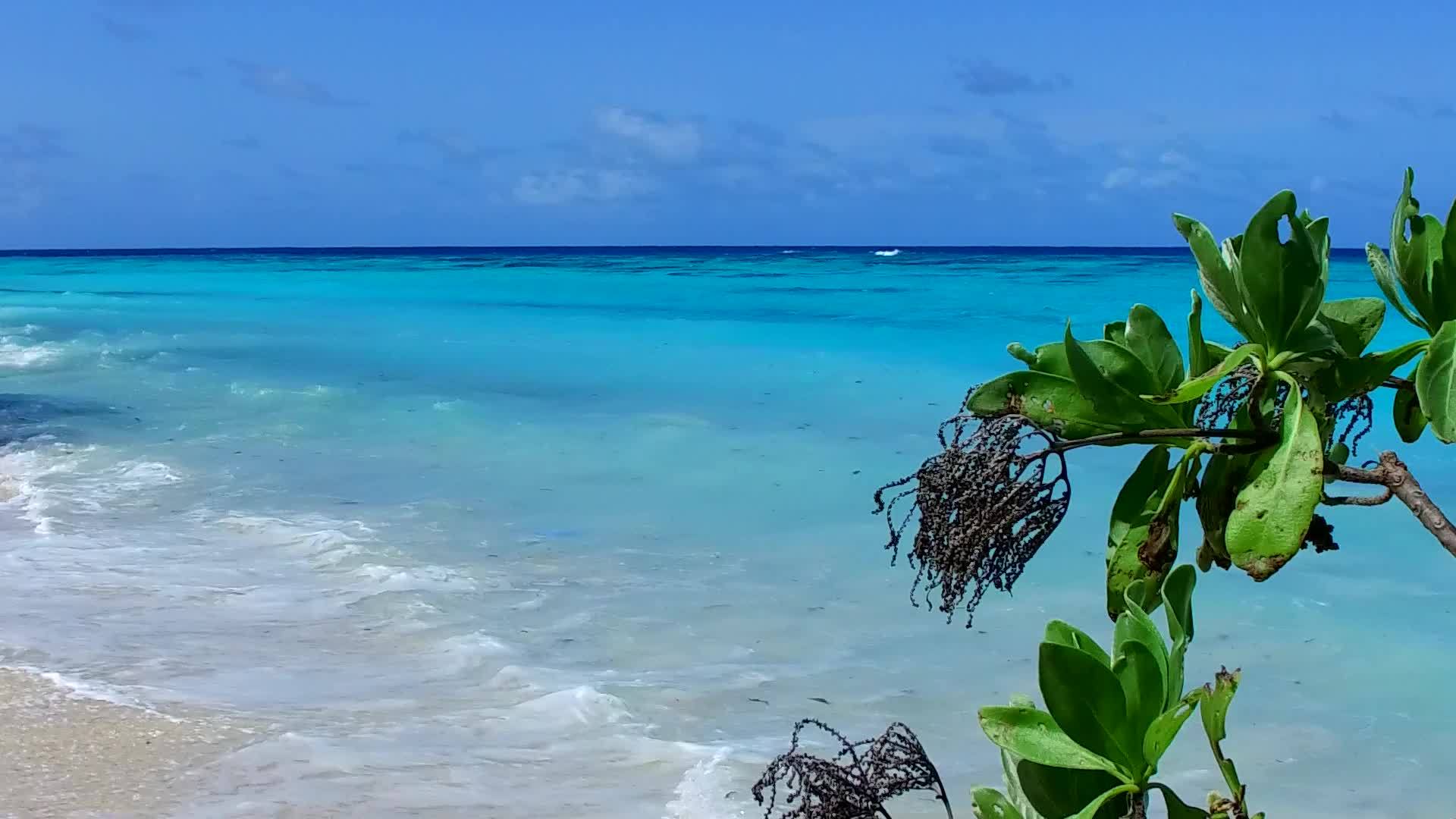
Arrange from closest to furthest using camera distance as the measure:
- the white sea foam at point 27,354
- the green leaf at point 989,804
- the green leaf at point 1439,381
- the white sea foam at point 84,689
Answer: the green leaf at point 1439,381
the green leaf at point 989,804
the white sea foam at point 84,689
the white sea foam at point 27,354

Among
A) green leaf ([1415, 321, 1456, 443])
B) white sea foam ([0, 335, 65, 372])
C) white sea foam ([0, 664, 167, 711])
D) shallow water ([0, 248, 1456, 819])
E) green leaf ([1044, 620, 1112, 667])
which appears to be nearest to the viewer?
green leaf ([1415, 321, 1456, 443])

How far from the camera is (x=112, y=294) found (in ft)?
107

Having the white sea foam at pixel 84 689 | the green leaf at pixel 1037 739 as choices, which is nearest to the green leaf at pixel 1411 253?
the green leaf at pixel 1037 739

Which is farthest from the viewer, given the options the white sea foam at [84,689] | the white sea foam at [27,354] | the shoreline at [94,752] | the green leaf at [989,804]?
the white sea foam at [27,354]

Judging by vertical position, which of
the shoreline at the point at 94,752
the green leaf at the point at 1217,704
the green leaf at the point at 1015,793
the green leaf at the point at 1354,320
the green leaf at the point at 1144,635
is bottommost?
the shoreline at the point at 94,752

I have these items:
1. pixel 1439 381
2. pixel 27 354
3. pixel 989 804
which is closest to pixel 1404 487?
pixel 1439 381

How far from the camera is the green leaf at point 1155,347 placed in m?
0.82

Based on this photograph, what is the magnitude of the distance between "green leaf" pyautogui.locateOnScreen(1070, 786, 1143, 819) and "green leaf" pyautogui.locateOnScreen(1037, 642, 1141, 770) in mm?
15

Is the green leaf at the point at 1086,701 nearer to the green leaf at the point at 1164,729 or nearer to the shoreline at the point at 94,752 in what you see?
the green leaf at the point at 1164,729

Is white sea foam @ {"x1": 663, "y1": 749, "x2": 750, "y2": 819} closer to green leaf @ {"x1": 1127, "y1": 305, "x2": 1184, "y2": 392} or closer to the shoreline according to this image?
the shoreline

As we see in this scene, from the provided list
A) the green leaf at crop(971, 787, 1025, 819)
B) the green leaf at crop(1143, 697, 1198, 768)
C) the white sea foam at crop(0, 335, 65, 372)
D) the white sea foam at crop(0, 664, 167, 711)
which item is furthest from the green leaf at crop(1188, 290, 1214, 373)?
the white sea foam at crop(0, 335, 65, 372)

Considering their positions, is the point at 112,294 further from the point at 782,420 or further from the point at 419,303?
the point at 782,420

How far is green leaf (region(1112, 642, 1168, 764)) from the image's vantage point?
0.78 meters

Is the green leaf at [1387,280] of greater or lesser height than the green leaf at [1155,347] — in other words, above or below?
above
